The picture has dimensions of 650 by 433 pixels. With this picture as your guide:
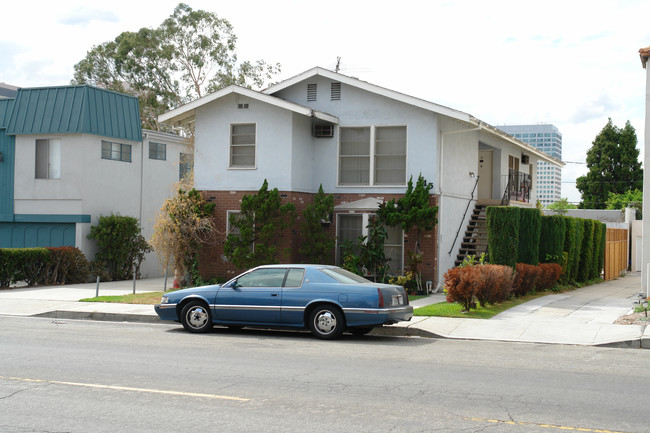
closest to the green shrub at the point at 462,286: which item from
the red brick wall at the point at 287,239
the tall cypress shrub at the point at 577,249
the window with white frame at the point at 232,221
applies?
the red brick wall at the point at 287,239

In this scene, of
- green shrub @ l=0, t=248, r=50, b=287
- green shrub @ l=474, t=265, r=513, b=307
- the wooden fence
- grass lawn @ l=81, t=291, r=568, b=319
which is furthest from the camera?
the wooden fence

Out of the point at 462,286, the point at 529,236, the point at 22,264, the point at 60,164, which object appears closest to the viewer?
the point at 462,286

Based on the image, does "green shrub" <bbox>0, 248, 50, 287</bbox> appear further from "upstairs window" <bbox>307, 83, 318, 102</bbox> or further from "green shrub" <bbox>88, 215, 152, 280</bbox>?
"upstairs window" <bbox>307, 83, 318, 102</bbox>

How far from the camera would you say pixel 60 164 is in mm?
25156

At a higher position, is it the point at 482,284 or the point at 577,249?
the point at 577,249

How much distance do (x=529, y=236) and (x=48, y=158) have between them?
55.3 feet

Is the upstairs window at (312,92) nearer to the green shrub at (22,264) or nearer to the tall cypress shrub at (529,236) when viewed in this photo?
the tall cypress shrub at (529,236)

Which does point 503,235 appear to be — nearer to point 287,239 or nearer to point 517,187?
point 287,239

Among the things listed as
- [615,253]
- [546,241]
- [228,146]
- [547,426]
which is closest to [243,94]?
[228,146]

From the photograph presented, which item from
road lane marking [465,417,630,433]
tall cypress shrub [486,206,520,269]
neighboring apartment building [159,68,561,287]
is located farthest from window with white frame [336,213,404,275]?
road lane marking [465,417,630,433]

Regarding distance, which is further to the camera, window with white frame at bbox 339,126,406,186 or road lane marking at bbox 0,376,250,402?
window with white frame at bbox 339,126,406,186

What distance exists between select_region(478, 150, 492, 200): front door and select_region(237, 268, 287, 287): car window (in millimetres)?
15391

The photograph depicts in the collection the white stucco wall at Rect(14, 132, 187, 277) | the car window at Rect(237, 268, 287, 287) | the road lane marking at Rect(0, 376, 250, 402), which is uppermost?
the white stucco wall at Rect(14, 132, 187, 277)

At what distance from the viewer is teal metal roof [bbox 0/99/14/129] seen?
25859 mm
